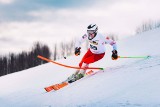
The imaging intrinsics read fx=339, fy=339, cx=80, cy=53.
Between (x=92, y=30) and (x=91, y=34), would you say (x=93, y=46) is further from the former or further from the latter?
(x=92, y=30)

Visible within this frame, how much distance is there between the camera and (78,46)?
999 cm

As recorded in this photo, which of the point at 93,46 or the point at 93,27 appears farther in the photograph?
the point at 93,46

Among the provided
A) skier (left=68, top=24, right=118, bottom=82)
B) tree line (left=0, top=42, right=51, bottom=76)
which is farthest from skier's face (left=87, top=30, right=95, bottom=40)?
Result: tree line (left=0, top=42, right=51, bottom=76)

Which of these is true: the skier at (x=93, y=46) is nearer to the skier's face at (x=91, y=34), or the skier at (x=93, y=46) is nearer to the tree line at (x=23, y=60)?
the skier's face at (x=91, y=34)

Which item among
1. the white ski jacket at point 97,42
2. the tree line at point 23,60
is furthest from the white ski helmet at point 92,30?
the tree line at point 23,60

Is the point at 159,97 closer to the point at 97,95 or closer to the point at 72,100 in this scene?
the point at 97,95

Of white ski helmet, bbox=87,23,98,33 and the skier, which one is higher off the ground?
white ski helmet, bbox=87,23,98,33

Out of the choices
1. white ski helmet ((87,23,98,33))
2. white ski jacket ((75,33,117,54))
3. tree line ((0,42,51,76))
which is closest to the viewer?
white ski helmet ((87,23,98,33))

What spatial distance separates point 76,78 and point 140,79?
134 inches

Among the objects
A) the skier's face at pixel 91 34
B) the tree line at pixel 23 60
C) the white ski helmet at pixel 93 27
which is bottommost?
the tree line at pixel 23 60

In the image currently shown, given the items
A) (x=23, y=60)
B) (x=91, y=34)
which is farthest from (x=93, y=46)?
(x=23, y=60)

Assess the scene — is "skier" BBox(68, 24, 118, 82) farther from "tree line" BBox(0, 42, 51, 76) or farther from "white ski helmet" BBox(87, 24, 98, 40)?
"tree line" BBox(0, 42, 51, 76)

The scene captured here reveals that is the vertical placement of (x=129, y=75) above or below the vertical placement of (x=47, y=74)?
above

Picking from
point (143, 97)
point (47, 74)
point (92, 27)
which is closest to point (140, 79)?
point (143, 97)
